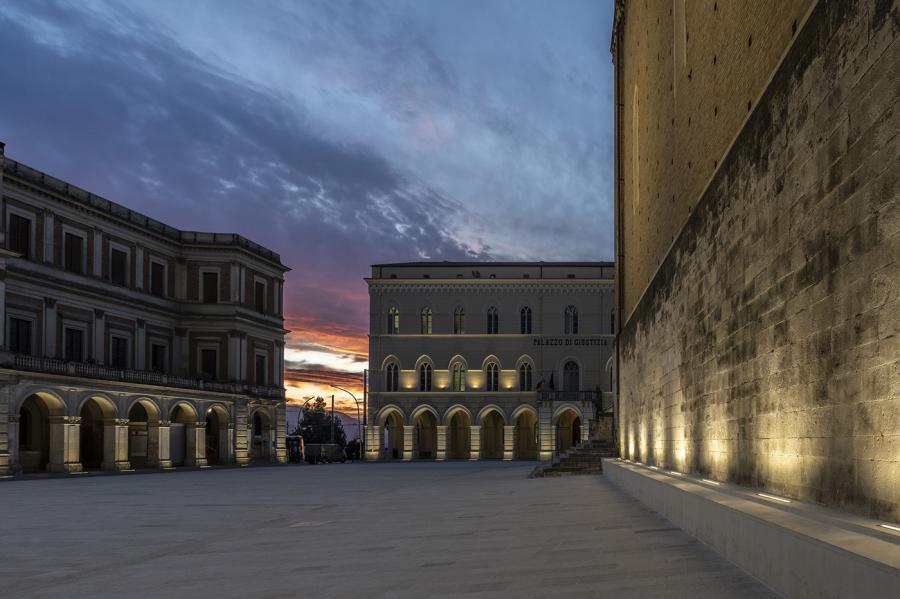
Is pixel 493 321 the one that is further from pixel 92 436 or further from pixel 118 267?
pixel 92 436

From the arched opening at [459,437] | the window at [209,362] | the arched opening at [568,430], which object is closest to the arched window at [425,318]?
the arched opening at [459,437]

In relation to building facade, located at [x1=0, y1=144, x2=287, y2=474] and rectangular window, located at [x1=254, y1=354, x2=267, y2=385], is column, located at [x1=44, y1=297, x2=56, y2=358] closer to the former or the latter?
building facade, located at [x1=0, y1=144, x2=287, y2=474]

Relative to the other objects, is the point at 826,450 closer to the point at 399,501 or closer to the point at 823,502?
the point at 823,502

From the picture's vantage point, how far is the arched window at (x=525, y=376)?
232ft

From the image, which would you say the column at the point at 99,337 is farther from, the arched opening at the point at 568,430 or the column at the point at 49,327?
the arched opening at the point at 568,430

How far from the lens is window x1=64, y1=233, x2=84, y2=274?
154ft

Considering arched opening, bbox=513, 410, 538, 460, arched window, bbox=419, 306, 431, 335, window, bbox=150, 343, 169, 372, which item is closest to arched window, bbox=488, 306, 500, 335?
arched window, bbox=419, 306, 431, 335

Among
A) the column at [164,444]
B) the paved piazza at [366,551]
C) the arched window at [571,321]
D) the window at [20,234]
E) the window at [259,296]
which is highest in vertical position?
the window at [20,234]

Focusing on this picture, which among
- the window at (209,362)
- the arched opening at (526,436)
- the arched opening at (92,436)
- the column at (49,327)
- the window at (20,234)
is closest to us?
the window at (20,234)

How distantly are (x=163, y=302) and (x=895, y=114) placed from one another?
5297 cm

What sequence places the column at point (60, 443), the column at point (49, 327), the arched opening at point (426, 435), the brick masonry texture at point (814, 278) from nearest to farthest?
the brick masonry texture at point (814, 278), the column at point (60, 443), the column at point (49, 327), the arched opening at point (426, 435)

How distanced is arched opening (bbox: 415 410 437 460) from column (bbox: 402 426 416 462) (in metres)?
1.39

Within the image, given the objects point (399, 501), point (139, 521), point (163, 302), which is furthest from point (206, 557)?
point (163, 302)

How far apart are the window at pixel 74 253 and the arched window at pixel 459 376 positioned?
3017 centimetres
